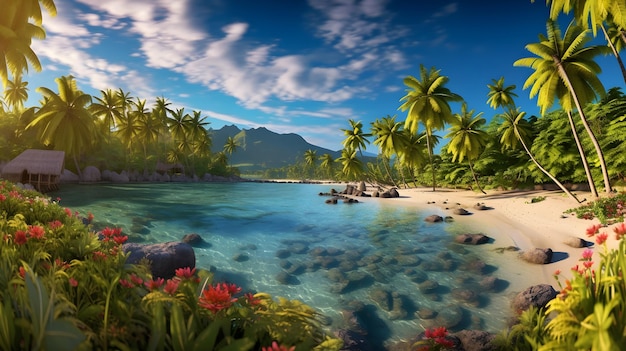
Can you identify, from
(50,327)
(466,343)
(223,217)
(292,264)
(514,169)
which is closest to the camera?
(50,327)

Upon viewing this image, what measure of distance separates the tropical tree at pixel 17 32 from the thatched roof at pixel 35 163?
363 inches

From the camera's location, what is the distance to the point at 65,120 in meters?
32.7

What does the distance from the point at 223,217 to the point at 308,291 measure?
12482mm

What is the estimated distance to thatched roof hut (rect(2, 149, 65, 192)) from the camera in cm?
2562

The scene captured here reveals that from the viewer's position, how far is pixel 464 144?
3200cm

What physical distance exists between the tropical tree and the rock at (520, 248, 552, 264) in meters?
28.8

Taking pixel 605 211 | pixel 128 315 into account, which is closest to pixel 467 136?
pixel 605 211

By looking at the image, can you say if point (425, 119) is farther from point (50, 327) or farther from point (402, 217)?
point (50, 327)

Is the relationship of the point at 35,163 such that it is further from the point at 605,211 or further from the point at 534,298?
the point at 605,211

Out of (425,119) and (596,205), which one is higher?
(425,119)

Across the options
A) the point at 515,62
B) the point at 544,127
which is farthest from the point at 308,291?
the point at 544,127

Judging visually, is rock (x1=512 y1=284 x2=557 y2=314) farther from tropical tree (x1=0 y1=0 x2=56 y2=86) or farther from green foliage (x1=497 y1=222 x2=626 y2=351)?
tropical tree (x1=0 y1=0 x2=56 y2=86)

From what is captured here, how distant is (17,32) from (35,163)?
13021 millimetres

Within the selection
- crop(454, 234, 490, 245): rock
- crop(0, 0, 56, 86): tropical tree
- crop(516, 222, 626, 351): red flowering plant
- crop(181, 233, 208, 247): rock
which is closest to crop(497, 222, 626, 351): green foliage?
crop(516, 222, 626, 351): red flowering plant
